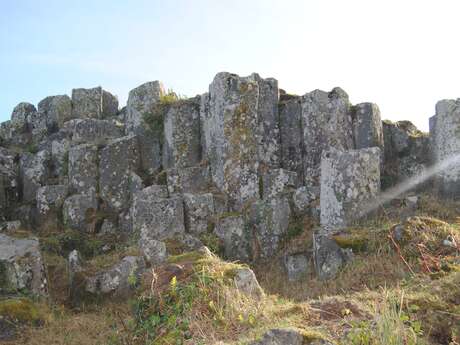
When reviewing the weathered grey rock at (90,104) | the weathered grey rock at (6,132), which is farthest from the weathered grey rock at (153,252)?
the weathered grey rock at (6,132)

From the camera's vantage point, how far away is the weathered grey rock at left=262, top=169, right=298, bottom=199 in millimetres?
14453

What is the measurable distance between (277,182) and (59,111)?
1047cm

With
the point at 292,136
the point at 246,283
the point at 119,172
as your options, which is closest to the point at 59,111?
the point at 119,172

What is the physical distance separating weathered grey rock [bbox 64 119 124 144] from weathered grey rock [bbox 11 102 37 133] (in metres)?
3.78

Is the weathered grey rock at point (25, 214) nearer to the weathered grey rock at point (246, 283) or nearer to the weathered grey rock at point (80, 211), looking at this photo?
the weathered grey rock at point (80, 211)

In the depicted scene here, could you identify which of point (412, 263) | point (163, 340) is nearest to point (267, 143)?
point (412, 263)

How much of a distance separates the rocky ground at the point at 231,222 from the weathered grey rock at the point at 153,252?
1.5 inches

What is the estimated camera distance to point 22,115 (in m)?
22.0

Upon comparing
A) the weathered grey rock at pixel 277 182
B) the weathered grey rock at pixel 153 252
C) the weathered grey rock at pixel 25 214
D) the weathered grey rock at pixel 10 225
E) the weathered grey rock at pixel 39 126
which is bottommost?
the weathered grey rock at pixel 153 252

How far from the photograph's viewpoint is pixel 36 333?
892 centimetres

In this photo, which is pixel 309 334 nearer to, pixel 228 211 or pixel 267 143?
pixel 228 211

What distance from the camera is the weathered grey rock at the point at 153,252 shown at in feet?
37.2

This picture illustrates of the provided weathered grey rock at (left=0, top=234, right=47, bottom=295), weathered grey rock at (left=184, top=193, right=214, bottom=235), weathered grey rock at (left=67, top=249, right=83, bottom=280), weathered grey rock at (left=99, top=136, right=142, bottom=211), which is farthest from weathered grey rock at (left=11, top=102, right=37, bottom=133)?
weathered grey rock at (left=67, top=249, right=83, bottom=280)

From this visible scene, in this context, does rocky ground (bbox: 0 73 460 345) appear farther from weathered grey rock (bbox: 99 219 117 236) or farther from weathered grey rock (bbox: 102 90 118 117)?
weathered grey rock (bbox: 102 90 118 117)
